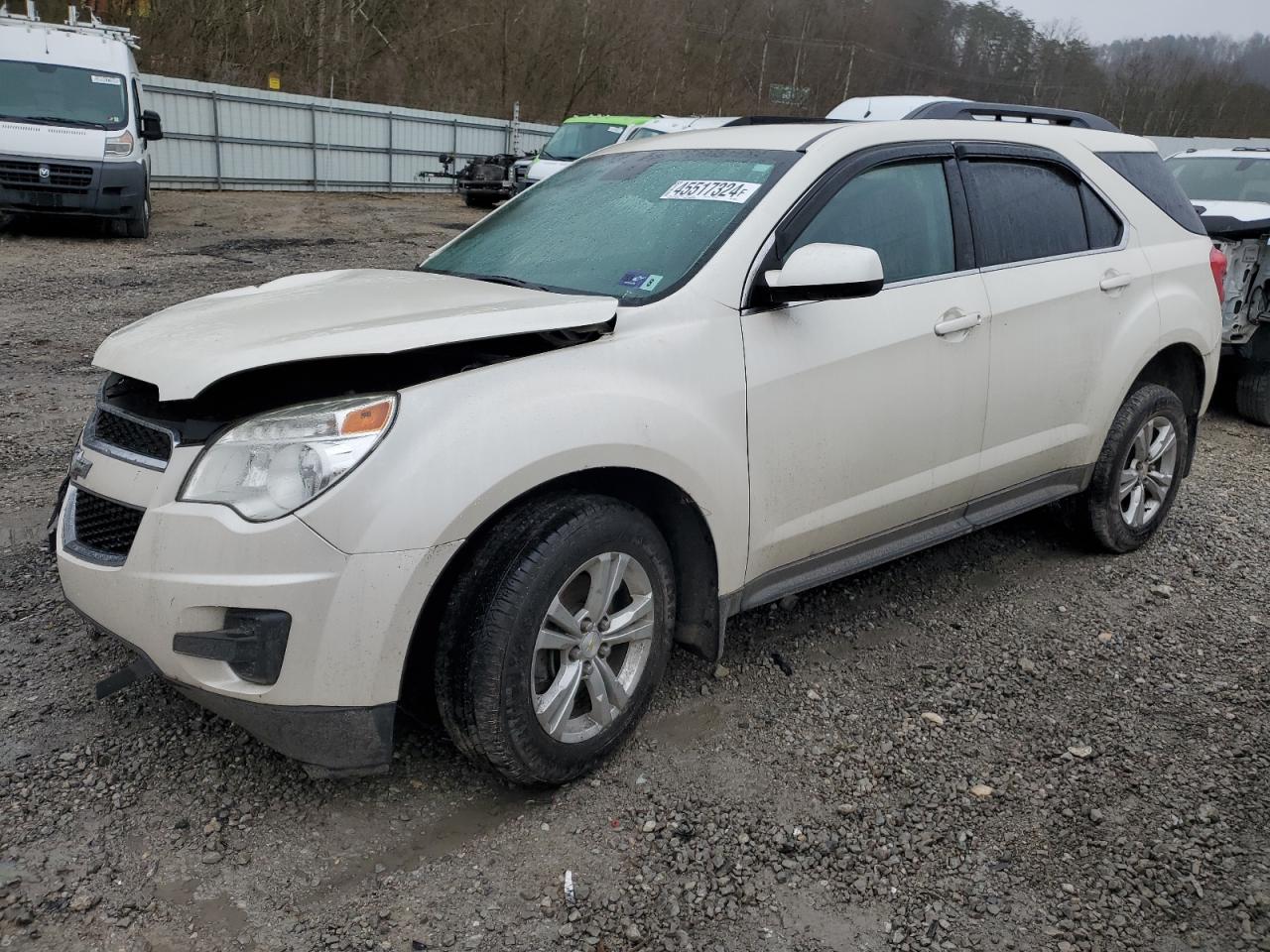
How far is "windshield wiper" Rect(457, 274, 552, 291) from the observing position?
3234mm

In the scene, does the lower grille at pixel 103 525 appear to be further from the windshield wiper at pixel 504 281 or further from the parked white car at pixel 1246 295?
the parked white car at pixel 1246 295

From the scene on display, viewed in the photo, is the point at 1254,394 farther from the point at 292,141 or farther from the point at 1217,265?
the point at 292,141

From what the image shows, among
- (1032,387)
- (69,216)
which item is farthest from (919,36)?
(1032,387)

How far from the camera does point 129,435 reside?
2598mm

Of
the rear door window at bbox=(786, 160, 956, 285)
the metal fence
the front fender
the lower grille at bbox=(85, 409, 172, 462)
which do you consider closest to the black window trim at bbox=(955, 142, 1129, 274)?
the rear door window at bbox=(786, 160, 956, 285)

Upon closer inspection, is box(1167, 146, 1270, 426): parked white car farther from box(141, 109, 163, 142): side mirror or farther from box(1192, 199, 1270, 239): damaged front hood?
box(141, 109, 163, 142): side mirror

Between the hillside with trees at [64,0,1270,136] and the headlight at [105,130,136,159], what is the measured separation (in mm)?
17315

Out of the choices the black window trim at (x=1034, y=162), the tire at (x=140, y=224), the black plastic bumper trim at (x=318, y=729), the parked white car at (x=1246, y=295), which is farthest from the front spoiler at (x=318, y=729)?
the tire at (x=140, y=224)

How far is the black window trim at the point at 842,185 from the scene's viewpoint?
303cm

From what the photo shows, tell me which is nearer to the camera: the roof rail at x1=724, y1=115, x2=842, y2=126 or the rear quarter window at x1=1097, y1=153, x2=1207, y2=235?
the roof rail at x1=724, y1=115, x2=842, y2=126

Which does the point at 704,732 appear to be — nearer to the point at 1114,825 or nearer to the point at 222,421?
the point at 1114,825

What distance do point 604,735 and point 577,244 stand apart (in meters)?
1.56

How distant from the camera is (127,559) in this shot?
244 cm

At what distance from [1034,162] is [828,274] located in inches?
63.5
